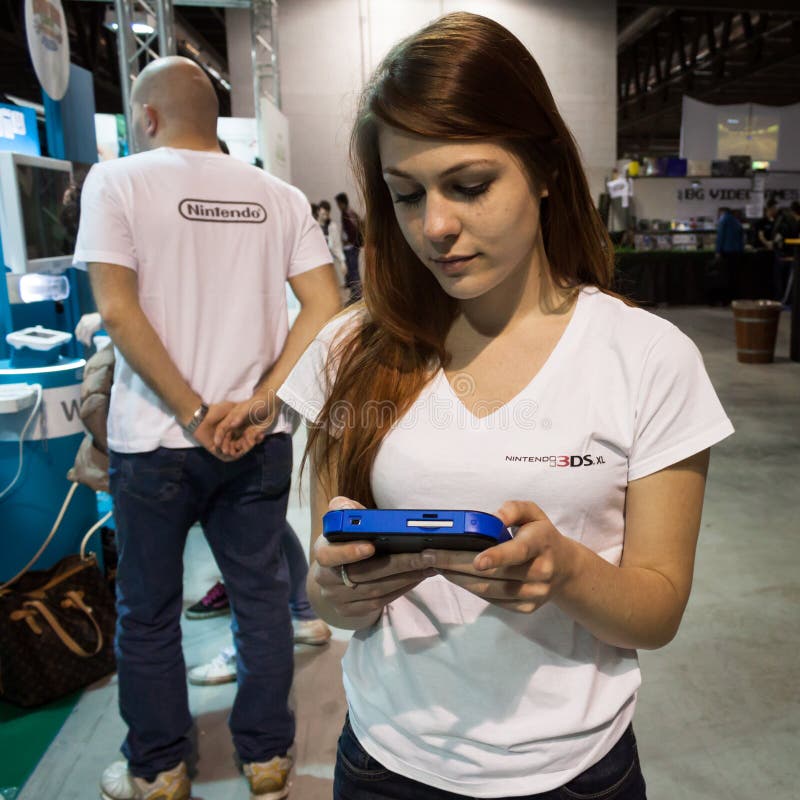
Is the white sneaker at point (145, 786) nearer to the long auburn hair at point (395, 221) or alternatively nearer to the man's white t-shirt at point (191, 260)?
the man's white t-shirt at point (191, 260)

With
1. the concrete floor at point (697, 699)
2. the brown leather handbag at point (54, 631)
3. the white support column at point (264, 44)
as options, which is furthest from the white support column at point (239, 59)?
the brown leather handbag at point (54, 631)

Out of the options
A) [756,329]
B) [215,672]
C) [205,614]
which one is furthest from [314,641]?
[756,329]

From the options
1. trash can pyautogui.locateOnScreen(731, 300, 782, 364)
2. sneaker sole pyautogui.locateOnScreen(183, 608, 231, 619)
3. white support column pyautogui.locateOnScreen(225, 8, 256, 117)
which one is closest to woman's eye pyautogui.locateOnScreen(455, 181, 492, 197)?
sneaker sole pyautogui.locateOnScreen(183, 608, 231, 619)

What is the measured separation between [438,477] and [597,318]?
28cm

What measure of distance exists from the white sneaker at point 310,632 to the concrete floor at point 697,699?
0.12 feet

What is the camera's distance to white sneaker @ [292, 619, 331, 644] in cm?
294

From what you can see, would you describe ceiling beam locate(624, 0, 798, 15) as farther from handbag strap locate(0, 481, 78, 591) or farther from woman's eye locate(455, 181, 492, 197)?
woman's eye locate(455, 181, 492, 197)

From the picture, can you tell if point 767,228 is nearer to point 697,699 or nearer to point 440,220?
point 697,699

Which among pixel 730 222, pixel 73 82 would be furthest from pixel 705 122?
pixel 73 82

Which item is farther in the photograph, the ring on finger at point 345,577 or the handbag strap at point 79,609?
the handbag strap at point 79,609

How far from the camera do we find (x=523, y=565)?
773mm

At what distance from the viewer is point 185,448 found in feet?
6.42

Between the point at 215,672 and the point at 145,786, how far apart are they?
0.70 meters

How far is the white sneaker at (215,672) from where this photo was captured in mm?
2719
